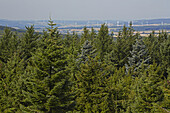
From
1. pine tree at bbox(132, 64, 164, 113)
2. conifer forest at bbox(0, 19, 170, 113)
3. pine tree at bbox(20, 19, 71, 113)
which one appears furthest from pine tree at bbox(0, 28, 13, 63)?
pine tree at bbox(132, 64, 164, 113)

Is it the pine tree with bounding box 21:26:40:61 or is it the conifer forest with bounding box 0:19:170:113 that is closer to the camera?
the conifer forest with bounding box 0:19:170:113

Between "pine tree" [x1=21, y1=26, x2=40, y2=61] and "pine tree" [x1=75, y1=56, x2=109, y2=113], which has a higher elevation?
"pine tree" [x1=21, y1=26, x2=40, y2=61]

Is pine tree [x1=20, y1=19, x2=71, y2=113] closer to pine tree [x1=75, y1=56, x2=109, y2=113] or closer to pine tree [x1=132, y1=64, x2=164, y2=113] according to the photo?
pine tree [x1=75, y1=56, x2=109, y2=113]

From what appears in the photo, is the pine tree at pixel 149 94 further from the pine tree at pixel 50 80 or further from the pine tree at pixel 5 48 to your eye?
the pine tree at pixel 5 48

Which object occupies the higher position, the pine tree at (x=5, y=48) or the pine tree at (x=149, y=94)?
the pine tree at (x=5, y=48)

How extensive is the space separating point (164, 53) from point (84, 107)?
126 feet

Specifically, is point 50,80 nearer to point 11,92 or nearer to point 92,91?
point 92,91

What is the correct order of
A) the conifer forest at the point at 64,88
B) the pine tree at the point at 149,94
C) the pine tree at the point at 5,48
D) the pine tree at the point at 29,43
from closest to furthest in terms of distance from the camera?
the conifer forest at the point at 64,88 < the pine tree at the point at 149,94 < the pine tree at the point at 29,43 < the pine tree at the point at 5,48

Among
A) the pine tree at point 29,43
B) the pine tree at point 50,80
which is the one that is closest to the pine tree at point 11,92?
the pine tree at point 50,80

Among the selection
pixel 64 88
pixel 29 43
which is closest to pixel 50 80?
pixel 64 88

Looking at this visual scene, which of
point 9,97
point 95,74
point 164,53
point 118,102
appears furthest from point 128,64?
point 9,97

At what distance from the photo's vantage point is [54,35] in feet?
52.0

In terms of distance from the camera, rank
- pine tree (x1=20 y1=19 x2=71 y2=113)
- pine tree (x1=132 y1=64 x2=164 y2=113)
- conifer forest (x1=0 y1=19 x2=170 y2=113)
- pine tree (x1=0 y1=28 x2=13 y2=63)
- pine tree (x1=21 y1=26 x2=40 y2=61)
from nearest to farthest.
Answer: pine tree (x1=20 y1=19 x2=71 y2=113), conifer forest (x1=0 y1=19 x2=170 y2=113), pine tree (x1=132 y1=64 x2=164 y2=113), pine tree (x1=21 y1=26 x2=40 y2=61), pine tree (x1=0 y1=28 x2=13 y2=63)

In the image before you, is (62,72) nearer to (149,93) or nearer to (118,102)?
(149,93)
